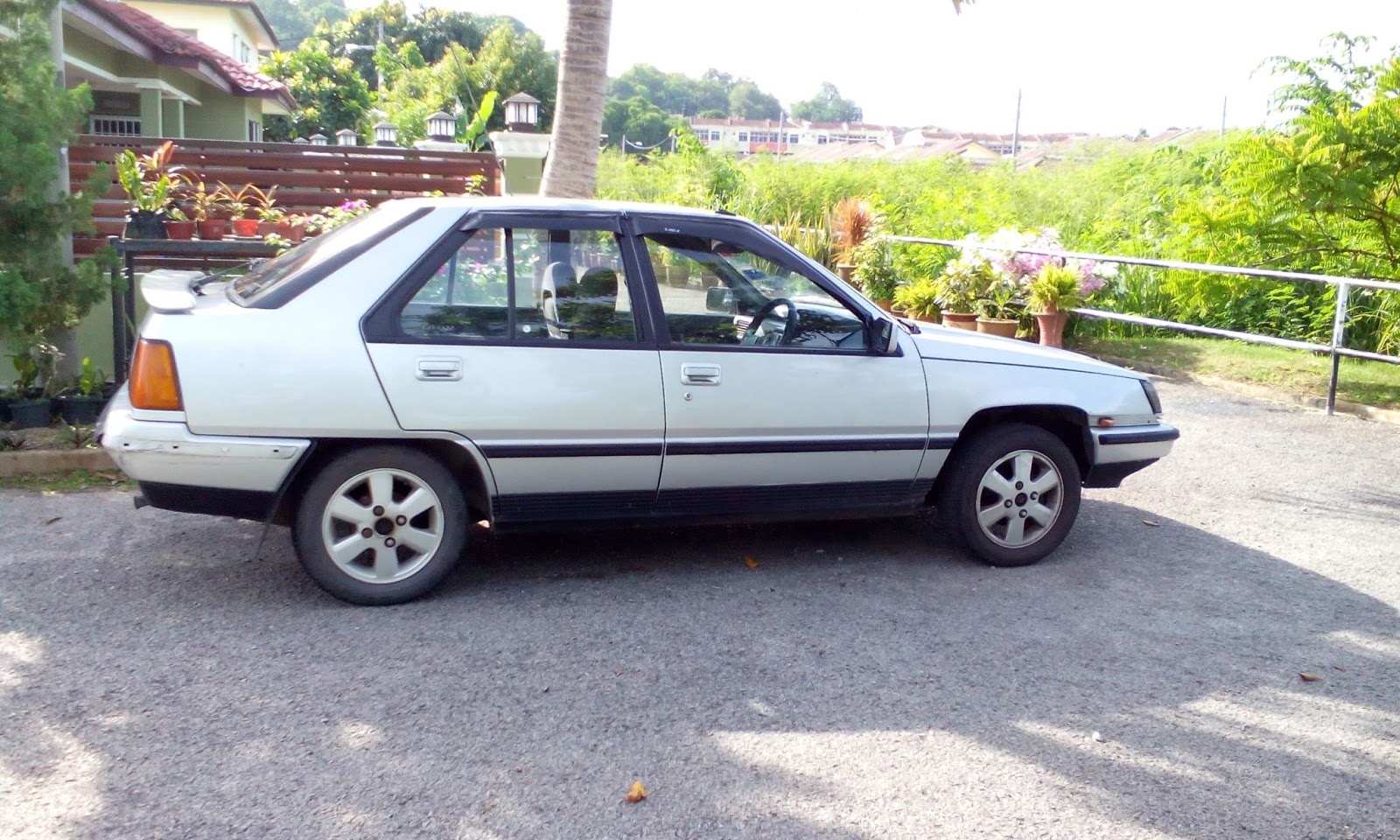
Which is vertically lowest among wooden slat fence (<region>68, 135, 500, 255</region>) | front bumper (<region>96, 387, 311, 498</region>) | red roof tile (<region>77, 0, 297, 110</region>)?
front bumper (<region>96, 387, 311, 498</region>)

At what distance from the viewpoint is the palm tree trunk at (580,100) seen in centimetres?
884

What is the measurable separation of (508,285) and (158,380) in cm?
139

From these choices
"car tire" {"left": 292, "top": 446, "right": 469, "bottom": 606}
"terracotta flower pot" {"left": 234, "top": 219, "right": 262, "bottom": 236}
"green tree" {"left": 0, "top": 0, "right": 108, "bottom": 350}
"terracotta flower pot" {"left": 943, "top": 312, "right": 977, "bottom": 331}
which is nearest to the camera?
"car tire" {"left": 292, "top": 446, "right": 469, "bottom": 606}

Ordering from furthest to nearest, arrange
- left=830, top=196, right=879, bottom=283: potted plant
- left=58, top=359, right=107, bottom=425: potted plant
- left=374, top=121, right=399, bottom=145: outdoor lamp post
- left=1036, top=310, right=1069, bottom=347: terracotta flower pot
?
left=374, top=121, right=399, bottom=145: outdoor lamp post < left=830, top=196, right=879, bottom=283: potted plant < left=1036, top=310, right=1069, bottom=347: terracotta flower pot < left=58, top=359, right=107, bottom=425: potted plant

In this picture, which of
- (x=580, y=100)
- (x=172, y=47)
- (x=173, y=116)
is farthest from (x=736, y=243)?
(x=173, y=116)

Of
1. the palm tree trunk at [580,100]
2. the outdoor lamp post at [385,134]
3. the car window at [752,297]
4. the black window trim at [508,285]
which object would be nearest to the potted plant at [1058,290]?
the palm tree trunk at [580,100]

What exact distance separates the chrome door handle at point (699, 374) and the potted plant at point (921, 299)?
835cm

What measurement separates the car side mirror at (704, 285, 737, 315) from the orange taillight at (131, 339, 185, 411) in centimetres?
220

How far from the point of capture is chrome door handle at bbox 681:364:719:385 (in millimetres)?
5316

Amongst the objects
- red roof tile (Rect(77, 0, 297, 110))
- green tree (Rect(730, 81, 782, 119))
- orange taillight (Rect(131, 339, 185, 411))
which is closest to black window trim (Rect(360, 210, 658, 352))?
orange taillight (Rect(131, 339, 185, 411))

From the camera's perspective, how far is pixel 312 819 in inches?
136

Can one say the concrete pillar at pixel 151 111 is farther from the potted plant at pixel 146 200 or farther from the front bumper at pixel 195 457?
the front bumper at pixel 195 457

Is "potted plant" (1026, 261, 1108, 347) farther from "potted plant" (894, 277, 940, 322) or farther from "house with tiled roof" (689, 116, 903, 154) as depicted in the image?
"house with tiled roof" (689, 116, 903, 154)

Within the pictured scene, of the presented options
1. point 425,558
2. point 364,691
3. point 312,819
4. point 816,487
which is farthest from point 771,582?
point 312,819
